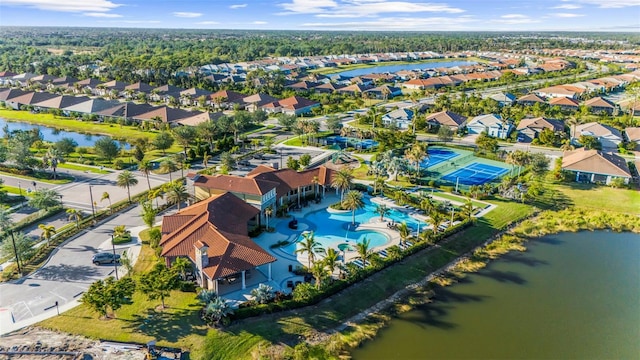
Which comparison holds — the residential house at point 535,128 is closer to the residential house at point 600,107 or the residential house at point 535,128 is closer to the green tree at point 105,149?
the residential house at point 600,107

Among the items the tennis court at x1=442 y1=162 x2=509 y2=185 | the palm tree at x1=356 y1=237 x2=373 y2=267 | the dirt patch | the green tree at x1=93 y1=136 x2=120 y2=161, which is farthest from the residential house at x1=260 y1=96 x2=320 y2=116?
the dirt patch

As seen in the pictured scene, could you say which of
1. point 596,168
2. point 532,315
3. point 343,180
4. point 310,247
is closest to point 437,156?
point 596,168

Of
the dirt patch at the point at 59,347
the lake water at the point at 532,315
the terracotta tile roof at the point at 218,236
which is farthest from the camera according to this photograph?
the terracotta tile roof at the point at 218,236

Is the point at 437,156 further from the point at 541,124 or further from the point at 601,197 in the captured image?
the point at 541,124

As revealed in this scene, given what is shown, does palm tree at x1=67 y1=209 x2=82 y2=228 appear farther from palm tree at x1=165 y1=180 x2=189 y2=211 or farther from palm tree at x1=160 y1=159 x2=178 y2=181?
palm tree at x1=160 y1=159 x2=178 y2=181

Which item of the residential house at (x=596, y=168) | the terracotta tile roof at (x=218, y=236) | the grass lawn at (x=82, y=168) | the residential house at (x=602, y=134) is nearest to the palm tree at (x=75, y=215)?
the terracotta tile roof at (x=218, y=236)

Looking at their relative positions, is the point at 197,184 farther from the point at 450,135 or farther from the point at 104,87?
the point at 104,87
